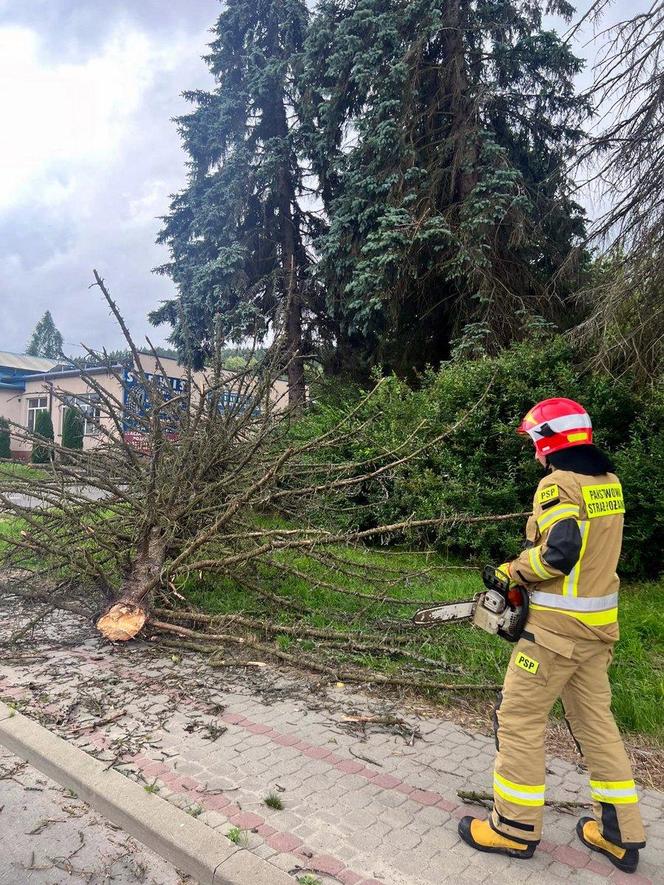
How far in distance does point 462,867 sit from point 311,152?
607 inches

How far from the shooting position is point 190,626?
203 inches

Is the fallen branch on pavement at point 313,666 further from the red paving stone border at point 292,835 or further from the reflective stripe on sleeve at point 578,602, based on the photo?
the reflective stripe on sleeve at point 578,602

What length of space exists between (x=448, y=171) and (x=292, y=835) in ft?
36.3

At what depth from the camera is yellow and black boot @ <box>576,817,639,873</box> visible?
243cm

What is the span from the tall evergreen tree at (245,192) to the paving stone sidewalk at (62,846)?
39.5 ft

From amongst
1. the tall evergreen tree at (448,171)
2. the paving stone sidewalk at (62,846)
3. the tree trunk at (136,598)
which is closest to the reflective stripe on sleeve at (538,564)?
the paving stone sidewalk at (62,846)

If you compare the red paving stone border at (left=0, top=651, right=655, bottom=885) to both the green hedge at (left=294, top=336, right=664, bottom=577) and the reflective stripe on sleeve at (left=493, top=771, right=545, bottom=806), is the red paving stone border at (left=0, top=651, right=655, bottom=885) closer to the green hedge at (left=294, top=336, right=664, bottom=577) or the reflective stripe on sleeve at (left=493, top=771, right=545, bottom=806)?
the reflective stripe on sleeve at (left=493, top=771, right=545, bottom=806)

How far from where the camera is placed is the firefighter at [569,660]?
2.48 meters

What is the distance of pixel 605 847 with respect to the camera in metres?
2.51

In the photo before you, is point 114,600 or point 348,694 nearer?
point 348,694

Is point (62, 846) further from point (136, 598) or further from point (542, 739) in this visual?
point (136, 598)

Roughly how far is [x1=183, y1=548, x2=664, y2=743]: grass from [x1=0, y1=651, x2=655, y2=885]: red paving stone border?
3.24 feet

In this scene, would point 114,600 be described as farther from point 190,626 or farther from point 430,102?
point 430,102

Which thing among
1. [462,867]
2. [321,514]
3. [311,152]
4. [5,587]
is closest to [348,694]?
[462,867]
